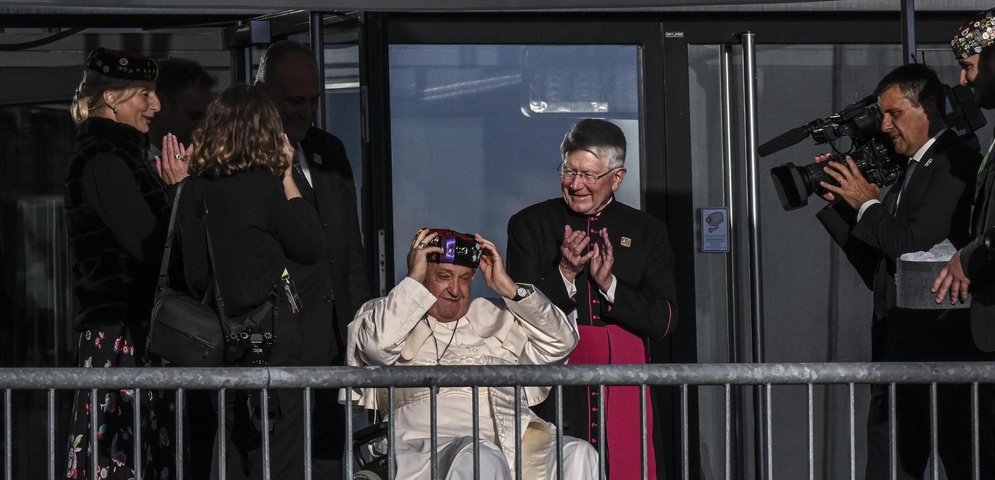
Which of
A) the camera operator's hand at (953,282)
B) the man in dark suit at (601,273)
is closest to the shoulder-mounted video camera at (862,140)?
the man in dark suit at (601,273)

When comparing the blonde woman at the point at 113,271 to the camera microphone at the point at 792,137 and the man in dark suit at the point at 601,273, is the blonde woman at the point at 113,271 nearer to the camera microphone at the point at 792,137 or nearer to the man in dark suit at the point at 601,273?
the man in dark suit at the point at 601,273

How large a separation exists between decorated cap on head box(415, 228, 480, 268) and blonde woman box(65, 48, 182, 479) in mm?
946

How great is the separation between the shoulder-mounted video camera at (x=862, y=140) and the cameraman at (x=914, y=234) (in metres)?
0.04

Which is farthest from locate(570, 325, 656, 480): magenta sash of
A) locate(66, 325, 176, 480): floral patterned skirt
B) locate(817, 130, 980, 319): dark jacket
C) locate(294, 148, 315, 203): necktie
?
locate(66, 325, 176, 480): floral patterned skirt

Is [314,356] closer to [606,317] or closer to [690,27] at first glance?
[606,317]

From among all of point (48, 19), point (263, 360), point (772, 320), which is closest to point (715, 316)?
point (772, 320)

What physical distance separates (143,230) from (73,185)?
0.95 ft

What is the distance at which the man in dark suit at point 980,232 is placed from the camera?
13.5 ft

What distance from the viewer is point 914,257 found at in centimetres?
449

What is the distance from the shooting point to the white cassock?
169 inches

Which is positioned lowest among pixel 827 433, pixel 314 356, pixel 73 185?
pixel 827 433

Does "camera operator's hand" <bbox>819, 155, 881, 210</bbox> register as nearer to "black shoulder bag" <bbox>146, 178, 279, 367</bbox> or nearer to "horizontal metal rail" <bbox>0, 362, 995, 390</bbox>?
"horizontal metal rail" <bbox>0, 362, 995, 390</bbox>

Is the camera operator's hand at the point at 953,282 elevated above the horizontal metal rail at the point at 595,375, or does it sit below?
above

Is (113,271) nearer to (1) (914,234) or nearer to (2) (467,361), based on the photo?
(2) (467,361)
